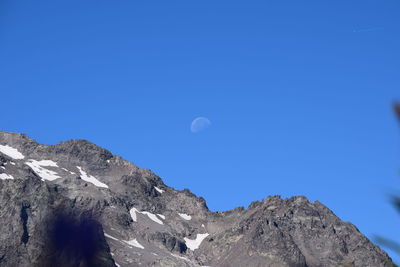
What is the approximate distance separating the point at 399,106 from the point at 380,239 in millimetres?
1195

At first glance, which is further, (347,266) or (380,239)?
(347,266)

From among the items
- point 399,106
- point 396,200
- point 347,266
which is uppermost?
point 399,106

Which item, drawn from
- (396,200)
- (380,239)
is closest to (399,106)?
(396,200)

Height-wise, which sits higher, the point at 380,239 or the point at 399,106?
the point at 399,106

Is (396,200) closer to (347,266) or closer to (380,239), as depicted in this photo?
(380,239)

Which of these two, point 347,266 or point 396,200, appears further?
point 347,266

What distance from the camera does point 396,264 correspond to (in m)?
6.30

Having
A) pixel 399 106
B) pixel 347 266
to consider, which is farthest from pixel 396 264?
pixel 399 106

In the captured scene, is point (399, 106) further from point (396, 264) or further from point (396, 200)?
point (396, 264)

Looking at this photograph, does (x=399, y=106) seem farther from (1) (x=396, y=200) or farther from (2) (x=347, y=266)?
(2) (x=347, y=266)

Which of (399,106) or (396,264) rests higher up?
(399,106)

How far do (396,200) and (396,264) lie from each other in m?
1.00

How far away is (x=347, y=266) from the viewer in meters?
6.20

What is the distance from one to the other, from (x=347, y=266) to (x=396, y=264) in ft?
1.69
